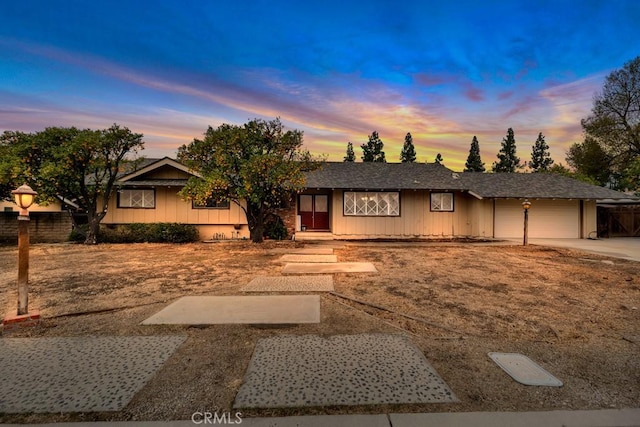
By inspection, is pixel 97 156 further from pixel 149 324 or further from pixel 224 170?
pixel 149 324

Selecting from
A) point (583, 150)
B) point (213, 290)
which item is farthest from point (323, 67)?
point (583, 150)

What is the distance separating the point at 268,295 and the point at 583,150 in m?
41.5

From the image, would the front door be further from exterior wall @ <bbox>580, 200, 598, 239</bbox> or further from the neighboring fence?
the neighboring fence

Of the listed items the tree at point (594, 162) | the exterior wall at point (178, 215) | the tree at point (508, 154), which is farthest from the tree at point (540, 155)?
the exterior wall at point (178, 215)

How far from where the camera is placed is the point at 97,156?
1208 centimetres

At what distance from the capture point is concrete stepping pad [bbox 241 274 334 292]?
5.74 meters

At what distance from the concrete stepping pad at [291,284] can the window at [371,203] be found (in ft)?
29.0

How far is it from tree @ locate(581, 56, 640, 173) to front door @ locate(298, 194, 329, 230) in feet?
102

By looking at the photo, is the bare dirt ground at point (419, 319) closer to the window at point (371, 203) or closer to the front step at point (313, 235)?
the front step at point (313, 235)

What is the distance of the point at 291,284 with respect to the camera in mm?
6156

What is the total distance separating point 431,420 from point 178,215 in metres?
14.6

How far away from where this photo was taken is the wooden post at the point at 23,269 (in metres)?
4.03

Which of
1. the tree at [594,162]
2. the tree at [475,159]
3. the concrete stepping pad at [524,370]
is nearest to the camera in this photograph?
the concrete stepping pad at [524,370]

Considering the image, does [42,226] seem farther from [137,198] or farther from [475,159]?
[475,159]
